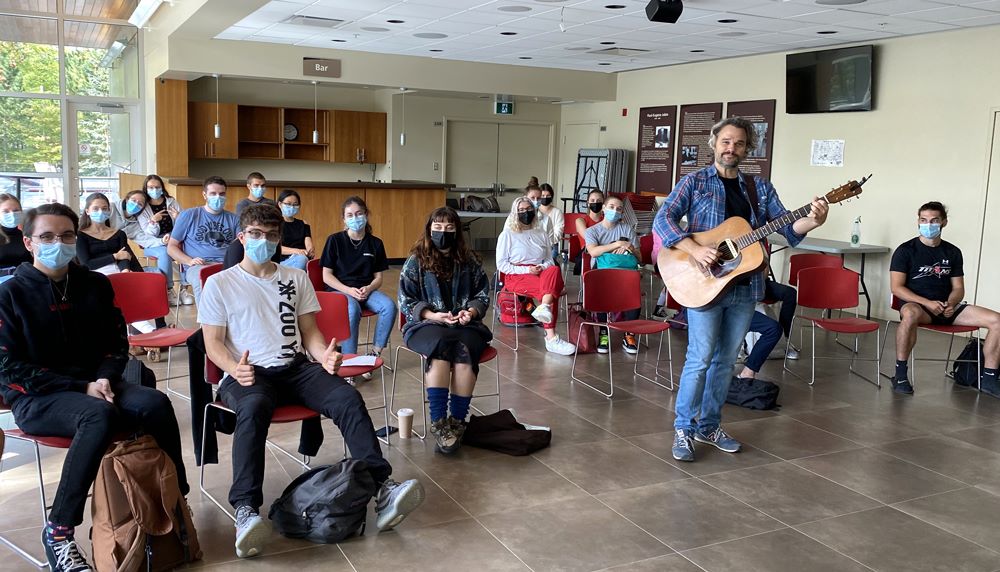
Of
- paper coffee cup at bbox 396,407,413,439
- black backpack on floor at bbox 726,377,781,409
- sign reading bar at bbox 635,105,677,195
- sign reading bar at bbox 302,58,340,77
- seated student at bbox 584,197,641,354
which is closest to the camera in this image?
paper coffee cup at bbox 396,407,413,439

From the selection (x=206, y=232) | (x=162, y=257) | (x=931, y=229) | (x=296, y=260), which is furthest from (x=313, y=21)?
(x=931, y=229)

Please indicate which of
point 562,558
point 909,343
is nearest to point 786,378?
point 909,343

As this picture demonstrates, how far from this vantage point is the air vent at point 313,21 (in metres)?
9.06

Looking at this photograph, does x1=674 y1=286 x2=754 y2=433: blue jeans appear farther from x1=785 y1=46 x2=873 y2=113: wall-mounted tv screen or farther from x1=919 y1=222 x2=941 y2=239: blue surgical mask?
x1=785 y1=46 x2=873 y2=113: wall-mounted tv screen

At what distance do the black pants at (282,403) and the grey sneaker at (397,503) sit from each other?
9 cm

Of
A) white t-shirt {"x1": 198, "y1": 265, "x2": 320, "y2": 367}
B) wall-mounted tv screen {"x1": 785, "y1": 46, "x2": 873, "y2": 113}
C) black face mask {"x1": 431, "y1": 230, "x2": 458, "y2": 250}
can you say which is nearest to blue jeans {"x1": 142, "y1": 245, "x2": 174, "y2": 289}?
black face mask {"x1": 431, "y1": 230, "x2": 458, "y2": 250}

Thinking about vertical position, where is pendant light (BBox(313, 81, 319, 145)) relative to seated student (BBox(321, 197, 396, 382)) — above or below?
above

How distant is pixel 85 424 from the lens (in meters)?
2.96

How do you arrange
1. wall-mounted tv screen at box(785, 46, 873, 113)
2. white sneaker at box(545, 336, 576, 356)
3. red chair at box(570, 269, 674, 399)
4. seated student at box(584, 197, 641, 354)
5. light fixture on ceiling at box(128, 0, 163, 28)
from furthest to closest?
1. light fixture on ceiling at box(128, 0, 163, 28)
2. wall-mounted tv screen at box(785, 46, 873, 113)
3. seated student at box(584, 197, 641, 354)
4. white sneaker at box(545, 336, 576, 356)
5. red chair at box(570, 269, 674, 399)

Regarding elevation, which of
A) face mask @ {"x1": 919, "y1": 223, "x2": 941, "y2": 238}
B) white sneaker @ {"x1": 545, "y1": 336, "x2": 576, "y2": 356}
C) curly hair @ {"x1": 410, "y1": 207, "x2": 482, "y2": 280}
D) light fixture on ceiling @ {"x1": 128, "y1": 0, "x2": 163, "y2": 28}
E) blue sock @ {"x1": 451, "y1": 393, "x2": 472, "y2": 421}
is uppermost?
light fixture on ceiling @ {"x1": 128, "y1": 0, "x2": 163, "y2": 28}

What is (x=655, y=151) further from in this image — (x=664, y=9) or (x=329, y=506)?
(x=329, y=506)

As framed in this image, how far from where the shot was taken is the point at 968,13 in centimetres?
732

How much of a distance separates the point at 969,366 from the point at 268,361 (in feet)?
16.9

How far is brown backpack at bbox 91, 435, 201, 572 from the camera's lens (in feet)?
9.27
